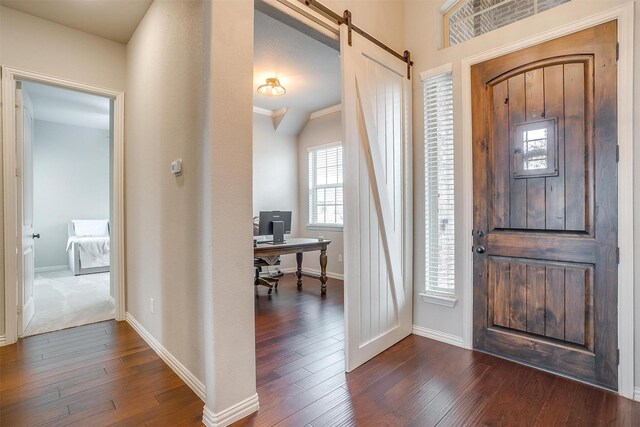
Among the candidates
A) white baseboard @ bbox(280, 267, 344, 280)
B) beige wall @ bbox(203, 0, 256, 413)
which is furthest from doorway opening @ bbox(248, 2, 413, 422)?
white baseboard @ bbox(280, 267, 344, 280)

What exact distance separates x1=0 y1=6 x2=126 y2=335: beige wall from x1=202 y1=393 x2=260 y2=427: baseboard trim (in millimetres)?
2368

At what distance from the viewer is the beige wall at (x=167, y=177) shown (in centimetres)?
186

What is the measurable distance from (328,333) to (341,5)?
8.97 feet

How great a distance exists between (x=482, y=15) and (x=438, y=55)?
425 millimetres

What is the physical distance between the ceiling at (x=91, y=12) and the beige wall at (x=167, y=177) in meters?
0.11

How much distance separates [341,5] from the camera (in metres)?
2.23

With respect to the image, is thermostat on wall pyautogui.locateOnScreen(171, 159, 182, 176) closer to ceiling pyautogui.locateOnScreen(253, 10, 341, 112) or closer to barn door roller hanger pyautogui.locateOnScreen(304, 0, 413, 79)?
barn door roller hanger pyautogui.locateOnScreen(304, 0, 413, 79)

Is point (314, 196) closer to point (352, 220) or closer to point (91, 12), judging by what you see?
point (352, 220)

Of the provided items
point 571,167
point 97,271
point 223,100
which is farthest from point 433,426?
point 97,271

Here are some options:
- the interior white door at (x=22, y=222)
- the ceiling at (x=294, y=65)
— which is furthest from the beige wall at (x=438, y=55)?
the interior white door at (x=22, y=222)

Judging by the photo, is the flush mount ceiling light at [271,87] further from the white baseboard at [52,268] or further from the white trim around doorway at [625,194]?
the white baseboard at [52,268]

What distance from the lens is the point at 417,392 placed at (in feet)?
6.21

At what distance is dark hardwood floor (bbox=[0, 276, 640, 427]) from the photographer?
5.44 feet

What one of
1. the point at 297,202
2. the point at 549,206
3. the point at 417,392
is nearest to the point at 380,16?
the point at 549,206
